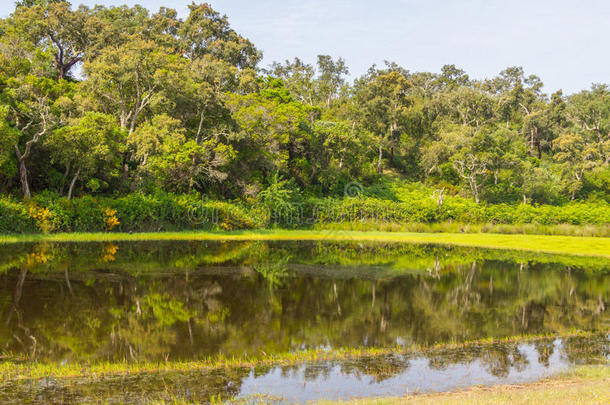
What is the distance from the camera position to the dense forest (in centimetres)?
3522

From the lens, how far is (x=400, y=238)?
39.5 metres

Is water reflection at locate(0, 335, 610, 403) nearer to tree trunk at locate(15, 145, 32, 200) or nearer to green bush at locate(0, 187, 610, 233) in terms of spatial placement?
green bush at locate(0, 187, 610, 233)

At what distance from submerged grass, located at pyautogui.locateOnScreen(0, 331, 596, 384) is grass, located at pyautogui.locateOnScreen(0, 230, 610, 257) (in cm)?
2226

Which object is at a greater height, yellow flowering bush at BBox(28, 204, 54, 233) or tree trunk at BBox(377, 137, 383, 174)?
tree trunk at BBox(377, 137, 383, 174)

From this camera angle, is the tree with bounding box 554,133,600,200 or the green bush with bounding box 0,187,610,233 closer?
the green bush with bounding box 0,187,610,233

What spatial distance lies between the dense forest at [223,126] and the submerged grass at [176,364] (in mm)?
22961

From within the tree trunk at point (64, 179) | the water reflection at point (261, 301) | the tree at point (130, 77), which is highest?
the tree at point (130, 77)

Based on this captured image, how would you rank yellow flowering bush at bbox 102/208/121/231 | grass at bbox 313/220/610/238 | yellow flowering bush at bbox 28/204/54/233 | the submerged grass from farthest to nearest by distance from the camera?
grass at bbox 313/220/610/238, yellow flowering bush at bbox 102/208/121/231, yellow flowering bush at bbox 28/204/54/233, the submerged grass

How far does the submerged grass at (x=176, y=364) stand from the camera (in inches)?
375

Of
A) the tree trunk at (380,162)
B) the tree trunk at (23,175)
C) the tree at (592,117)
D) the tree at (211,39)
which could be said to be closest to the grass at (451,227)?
the tree trunk at (380,162)

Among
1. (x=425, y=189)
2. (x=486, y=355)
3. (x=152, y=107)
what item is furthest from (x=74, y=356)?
(x=425, y=189)

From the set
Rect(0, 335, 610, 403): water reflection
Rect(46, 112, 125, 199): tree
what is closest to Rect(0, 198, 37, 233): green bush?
Rect(46, 112, 125, 199): tree

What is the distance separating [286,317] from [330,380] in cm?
499

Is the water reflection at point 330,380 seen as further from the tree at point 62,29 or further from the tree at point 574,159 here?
the tree at point 574,159
